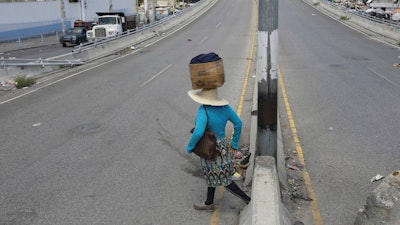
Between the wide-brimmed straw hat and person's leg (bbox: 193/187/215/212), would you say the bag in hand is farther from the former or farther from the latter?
person's leg (bbox: 193/187/215/212)

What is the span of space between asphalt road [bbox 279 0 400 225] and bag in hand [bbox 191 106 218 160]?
1.59m

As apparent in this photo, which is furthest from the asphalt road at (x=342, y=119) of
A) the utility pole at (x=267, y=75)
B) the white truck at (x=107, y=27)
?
the white truck at (x=107, y=27)

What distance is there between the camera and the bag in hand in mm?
5113

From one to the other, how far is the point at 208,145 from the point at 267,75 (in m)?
1.65

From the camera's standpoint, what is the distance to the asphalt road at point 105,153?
5906 millimetres

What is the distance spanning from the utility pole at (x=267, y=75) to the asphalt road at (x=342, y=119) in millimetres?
1070

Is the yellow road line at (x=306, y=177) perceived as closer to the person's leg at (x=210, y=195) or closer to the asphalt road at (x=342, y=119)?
the asphalt road at (x=342, y=119)

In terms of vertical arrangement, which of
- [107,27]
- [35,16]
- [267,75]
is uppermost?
[35,16]

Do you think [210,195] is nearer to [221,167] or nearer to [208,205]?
[208,205]

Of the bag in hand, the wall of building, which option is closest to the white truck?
the wall of building

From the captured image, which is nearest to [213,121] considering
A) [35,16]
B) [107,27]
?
[107,27]

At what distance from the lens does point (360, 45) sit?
25906mm

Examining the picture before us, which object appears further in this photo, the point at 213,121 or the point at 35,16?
the point at 35,16

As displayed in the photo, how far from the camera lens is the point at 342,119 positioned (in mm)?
10312
